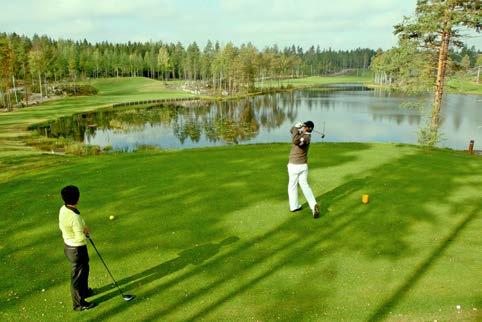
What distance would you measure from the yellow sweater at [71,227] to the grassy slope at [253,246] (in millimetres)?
1530

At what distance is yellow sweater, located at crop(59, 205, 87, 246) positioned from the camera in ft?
25.6

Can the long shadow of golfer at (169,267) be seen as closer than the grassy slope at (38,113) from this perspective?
Yes

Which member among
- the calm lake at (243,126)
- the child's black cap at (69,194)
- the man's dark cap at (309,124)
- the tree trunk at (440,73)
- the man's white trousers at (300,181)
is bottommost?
the calm lake at (243,126)

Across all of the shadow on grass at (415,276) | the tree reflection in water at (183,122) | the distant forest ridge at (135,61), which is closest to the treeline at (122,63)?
the distant forest ridge at (135,61)

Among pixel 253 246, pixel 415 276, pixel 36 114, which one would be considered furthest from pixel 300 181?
pixel 36 114

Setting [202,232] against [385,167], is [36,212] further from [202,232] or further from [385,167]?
[385,167]

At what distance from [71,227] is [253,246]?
501cm

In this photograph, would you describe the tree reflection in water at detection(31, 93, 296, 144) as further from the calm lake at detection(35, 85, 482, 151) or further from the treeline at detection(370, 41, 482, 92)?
the treeline at detection(370, 41, 482, 92)

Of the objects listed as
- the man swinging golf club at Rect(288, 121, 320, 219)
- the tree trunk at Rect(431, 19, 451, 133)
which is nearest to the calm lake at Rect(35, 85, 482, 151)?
the tree trunk at Rect(431, 19, 451, 133)

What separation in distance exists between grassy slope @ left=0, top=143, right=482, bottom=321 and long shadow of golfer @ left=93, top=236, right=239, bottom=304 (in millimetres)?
31

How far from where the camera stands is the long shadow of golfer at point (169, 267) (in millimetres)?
8727

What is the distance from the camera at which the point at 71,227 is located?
310 inches

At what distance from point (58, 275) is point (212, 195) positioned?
6.65m

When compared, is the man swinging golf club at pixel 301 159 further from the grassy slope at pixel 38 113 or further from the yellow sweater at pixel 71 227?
the grassy slope at pixel 38 113
